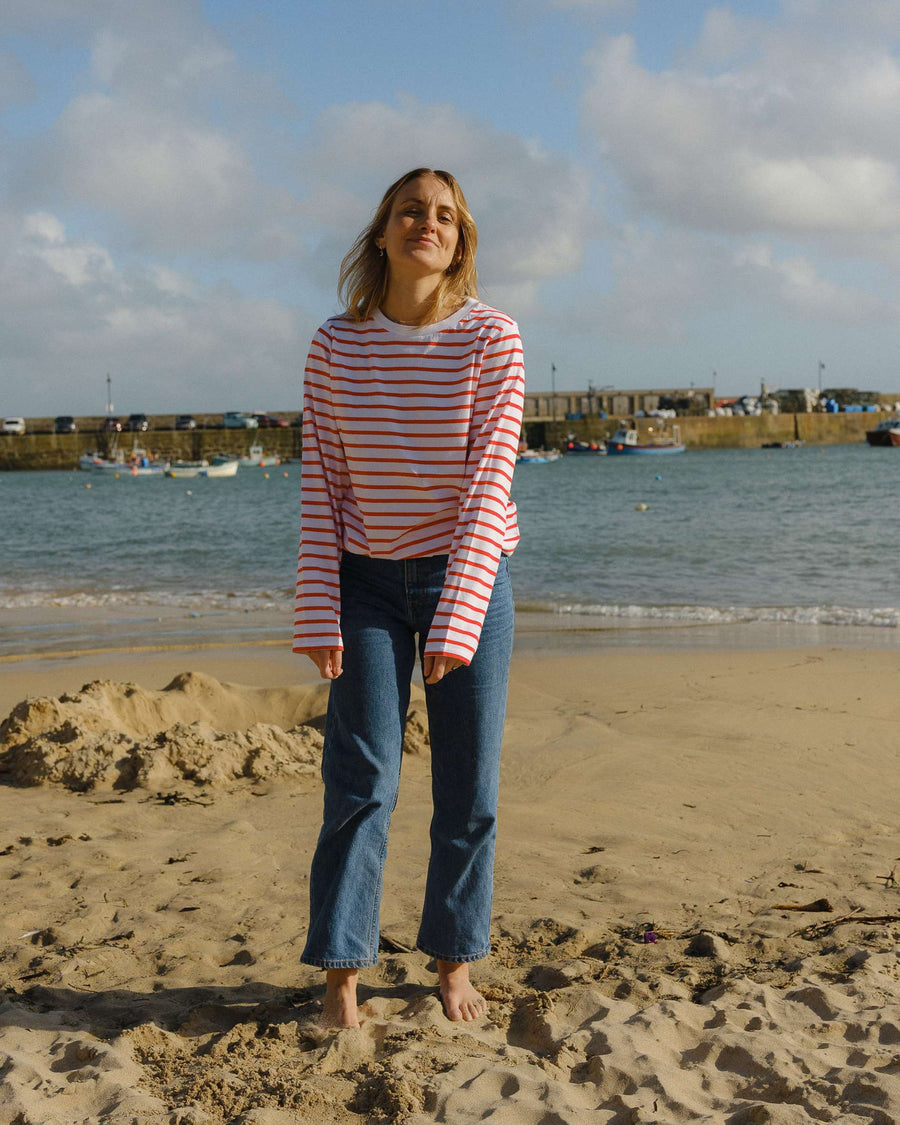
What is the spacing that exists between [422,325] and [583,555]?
584 inches

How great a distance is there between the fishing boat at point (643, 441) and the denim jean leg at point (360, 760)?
252 ft

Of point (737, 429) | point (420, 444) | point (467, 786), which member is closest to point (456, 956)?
point (467, 786)

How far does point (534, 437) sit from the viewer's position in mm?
80375

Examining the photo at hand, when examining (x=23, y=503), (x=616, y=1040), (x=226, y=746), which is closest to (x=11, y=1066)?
(x=616, y=1040)

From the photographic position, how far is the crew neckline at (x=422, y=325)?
2502mm

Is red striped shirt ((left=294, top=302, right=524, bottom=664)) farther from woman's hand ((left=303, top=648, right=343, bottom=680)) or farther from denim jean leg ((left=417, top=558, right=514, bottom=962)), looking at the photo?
denim jean leg ((left=417, top=558, right=514, bottom=962))

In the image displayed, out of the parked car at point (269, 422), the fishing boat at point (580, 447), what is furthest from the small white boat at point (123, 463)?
the fishing boat at point (580, 447)

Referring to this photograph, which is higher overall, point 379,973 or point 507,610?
point 507,610

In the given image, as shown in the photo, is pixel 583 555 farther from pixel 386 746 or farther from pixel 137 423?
pixel 137 423

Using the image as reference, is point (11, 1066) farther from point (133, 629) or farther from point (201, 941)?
point (133, 629)

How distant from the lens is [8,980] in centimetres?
288

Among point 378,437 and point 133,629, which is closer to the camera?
point 378,437

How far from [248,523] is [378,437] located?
83.8 ft

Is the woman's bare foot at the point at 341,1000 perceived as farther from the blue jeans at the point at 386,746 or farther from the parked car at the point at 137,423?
the parked car at the point at 137,423
